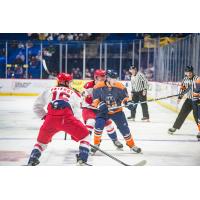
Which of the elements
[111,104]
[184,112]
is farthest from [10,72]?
[184,112]

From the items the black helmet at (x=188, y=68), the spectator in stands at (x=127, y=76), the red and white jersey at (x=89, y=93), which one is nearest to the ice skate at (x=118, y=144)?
the red and white jersey at (x=89, y=93)

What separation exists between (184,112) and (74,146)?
106cm

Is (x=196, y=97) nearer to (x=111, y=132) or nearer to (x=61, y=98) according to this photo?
(x=111, y=132)

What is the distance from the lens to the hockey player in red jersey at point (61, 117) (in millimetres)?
4676

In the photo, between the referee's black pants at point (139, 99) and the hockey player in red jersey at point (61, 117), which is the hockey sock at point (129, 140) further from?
the hockey player in red jersey at point (61, 117)

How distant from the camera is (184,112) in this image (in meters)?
5.23

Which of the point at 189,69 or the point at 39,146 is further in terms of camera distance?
the point at 189,69

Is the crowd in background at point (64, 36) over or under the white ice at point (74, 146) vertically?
over

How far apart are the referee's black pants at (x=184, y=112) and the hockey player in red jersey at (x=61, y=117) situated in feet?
2.63

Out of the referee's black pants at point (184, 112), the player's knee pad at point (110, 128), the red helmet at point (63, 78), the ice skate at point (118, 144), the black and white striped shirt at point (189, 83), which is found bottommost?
the ice skate at point (118, 144)

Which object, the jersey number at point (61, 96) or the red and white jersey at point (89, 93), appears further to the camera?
the red and white jersey at point (89, 93)
